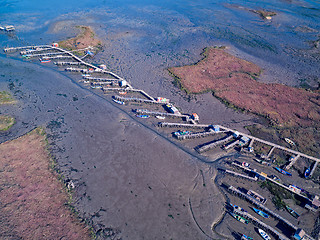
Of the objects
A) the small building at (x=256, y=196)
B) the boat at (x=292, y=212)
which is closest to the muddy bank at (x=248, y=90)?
the boat at (x=292, y=212)

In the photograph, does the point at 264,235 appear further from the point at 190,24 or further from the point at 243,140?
the point at 190,24

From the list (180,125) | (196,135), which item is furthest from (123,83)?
(196,135)

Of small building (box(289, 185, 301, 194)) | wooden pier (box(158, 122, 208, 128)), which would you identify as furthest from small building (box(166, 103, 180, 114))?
small building (box(289, 185, 301, 194))

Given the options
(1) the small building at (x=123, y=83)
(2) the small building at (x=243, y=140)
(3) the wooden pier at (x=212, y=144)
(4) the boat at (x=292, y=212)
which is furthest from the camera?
(1) the small building at (x=123, y=83)

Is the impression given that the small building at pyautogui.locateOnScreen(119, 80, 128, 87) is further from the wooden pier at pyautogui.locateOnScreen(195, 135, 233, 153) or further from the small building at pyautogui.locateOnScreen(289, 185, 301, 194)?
the small building at pyautogui.locateOnScreen(289, 185, 301, 194)

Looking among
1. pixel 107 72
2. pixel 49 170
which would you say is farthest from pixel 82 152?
pixel 107 72

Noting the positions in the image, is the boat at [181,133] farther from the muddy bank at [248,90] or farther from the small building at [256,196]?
the muddy bank at [248,90]
